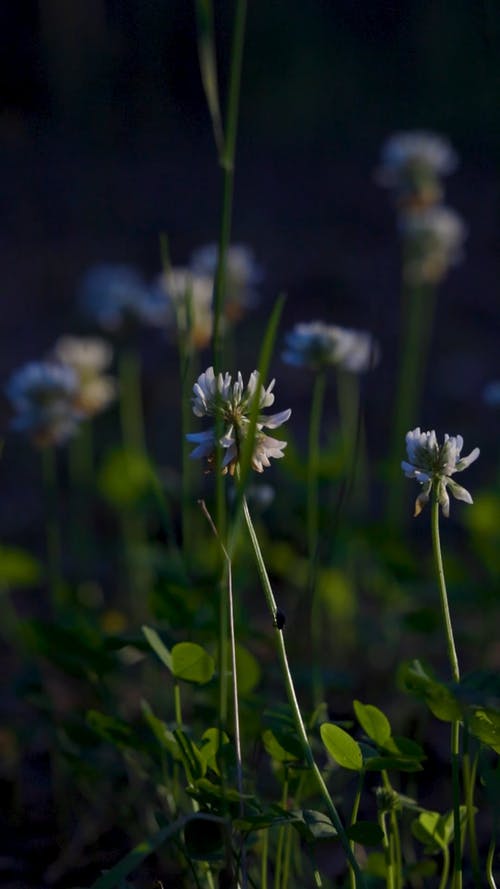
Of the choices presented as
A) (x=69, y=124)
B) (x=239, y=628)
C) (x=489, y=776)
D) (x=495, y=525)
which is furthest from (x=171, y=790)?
(x=69, y=124)

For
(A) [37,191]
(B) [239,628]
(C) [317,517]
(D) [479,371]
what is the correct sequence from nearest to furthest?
(B) [239,628] < (C) [317,517] < (D) [479,371] < (A) [37,191]

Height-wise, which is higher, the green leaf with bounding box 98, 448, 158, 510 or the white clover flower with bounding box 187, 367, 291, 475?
the white clover flower with bounding box 187, 367, 291, 475

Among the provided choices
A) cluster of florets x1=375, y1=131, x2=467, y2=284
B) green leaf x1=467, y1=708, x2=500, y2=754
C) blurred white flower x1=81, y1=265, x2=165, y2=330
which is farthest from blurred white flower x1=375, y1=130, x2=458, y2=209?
green leaf x1=467, y1=708, x2=500, y2=754

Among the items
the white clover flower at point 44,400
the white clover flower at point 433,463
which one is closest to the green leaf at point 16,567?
the white clover flower at point 44,400

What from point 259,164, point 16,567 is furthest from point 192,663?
point 259,164

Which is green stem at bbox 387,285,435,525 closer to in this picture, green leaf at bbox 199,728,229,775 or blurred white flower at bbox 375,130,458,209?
blurred white flower at bbox 375,130,458,209

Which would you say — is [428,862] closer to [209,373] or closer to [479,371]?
[209,373]

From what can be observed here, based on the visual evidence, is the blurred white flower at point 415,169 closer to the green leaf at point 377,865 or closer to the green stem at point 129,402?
the green stem at point 129,402
